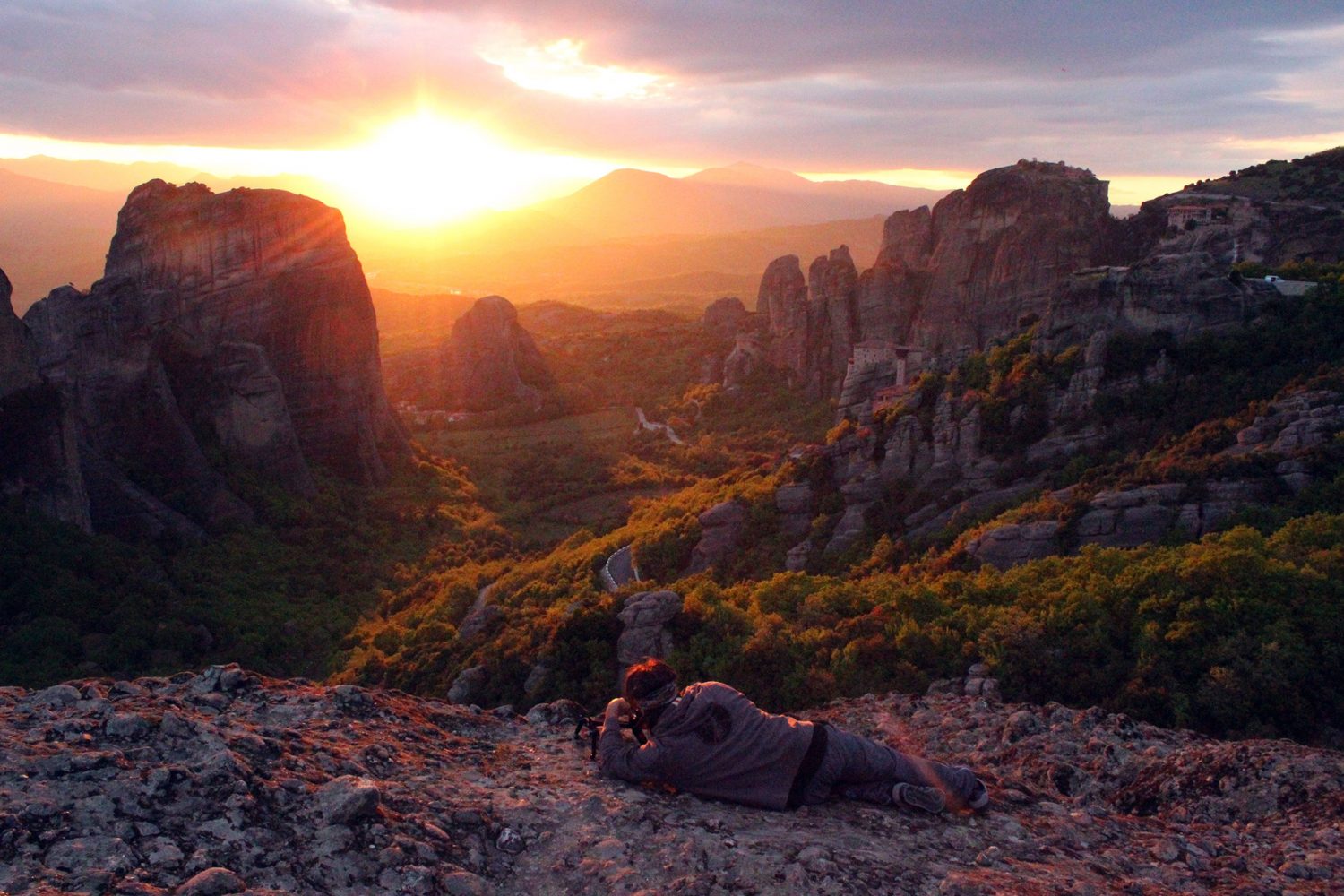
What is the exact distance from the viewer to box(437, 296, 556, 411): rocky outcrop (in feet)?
191

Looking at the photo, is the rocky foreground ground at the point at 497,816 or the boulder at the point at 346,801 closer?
the rocky foreground ground at the point at 497,816

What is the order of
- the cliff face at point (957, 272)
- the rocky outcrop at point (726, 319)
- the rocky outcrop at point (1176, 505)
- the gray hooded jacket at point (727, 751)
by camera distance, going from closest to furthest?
the gray hooded jacket at point (727, 751)
the rocky outcrop at point (1176, 505)
the cliff face at point (957, 272)
the rocky outcrop at point (726, 319)

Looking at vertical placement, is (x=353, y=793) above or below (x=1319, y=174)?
below

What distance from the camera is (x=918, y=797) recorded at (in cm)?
677

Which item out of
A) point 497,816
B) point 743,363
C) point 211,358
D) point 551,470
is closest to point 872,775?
point 497,816

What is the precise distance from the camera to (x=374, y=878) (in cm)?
534

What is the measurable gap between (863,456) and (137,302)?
2113 centimetres

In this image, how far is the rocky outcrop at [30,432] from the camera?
24.0 metres

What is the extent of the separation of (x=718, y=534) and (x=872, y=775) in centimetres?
1665

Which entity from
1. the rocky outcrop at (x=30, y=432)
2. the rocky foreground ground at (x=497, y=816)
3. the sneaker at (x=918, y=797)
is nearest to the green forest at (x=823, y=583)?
the rocky outcrop at (x=30, y=432)

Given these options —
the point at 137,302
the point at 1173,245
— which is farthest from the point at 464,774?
the point at 1173,245

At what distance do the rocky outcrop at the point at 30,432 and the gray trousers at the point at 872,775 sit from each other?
2369cm

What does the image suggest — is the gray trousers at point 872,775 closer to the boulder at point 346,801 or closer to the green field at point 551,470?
the boulder at point 346,801

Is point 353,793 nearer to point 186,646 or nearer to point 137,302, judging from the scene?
point 186,646
